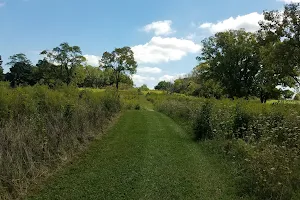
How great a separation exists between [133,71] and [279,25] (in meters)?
50.7

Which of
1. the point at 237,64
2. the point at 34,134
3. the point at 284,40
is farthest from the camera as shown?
the point at 237,64

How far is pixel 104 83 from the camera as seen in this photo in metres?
102

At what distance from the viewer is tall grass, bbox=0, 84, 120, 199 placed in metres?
5.51

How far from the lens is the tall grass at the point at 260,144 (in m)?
5.68

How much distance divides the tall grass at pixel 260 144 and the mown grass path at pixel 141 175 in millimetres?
646

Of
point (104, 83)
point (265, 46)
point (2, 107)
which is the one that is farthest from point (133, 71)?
point (2, 107)

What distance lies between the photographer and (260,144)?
7.60 meters

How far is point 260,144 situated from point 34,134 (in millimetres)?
6237

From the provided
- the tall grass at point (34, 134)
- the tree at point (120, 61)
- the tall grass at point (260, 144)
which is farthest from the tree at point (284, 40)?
the tree at point (120, 61)

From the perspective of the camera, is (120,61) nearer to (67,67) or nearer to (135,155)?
(67,67)

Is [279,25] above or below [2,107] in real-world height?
above

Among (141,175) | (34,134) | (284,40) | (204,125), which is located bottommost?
(141,175)

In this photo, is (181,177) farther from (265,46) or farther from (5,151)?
(265,46)

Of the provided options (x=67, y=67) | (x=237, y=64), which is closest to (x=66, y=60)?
(x=67, y=67)
